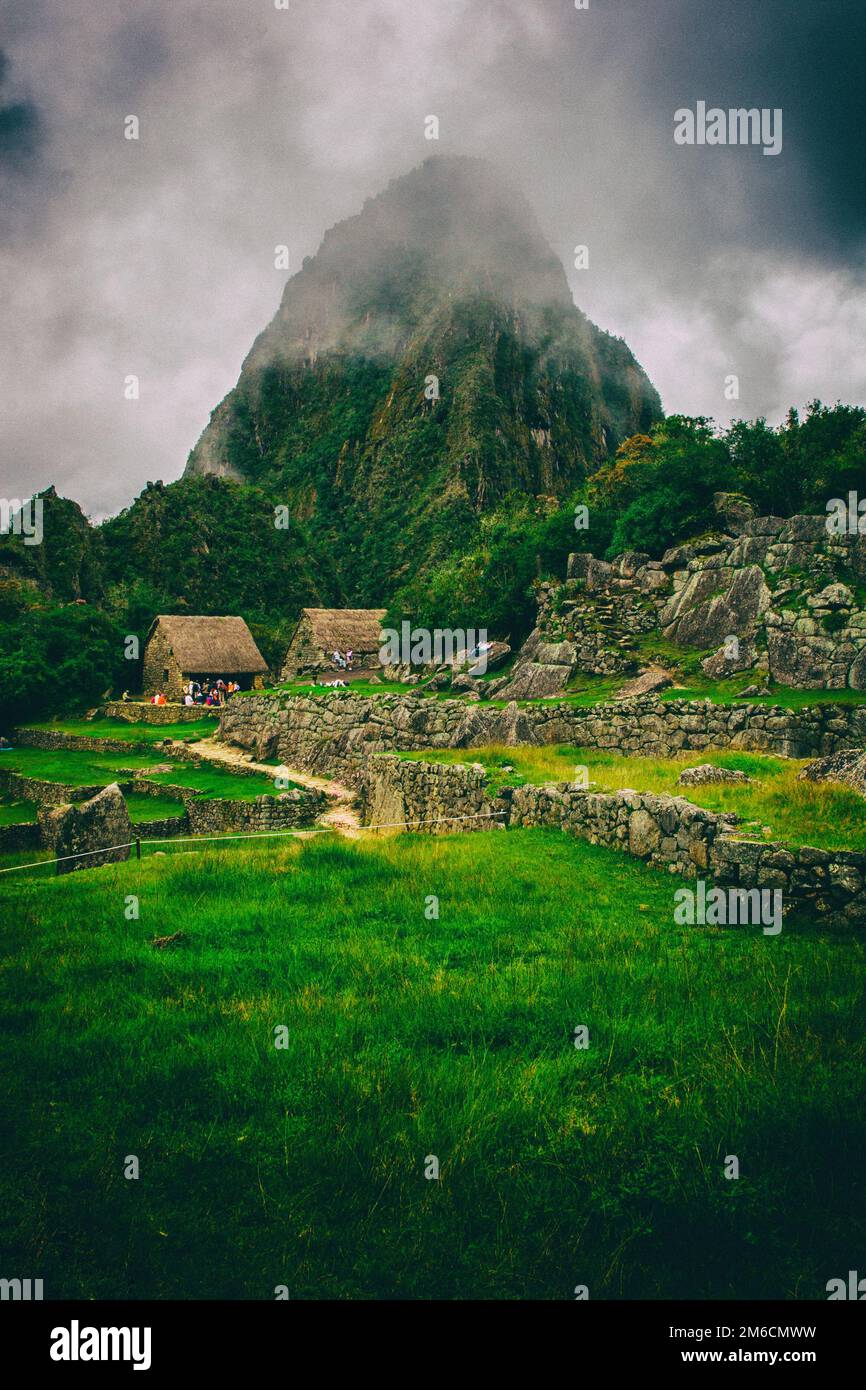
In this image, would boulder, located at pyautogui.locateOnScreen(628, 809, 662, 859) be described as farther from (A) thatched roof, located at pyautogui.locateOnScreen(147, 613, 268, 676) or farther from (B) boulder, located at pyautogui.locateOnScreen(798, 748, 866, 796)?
(A) thatched roof, located at pyautogui.locateOnScreen(147, 613, 268, 676)

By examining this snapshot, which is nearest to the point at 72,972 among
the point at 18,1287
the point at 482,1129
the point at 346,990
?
the point at 346,990

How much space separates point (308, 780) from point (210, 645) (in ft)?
87.2

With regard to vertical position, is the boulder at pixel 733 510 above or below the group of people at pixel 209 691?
above

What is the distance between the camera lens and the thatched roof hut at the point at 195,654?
46.1m

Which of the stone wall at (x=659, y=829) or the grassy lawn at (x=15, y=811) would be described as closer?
the stone wall at (x=659, y=829)

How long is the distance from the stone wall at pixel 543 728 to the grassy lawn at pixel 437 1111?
1032 centimetres


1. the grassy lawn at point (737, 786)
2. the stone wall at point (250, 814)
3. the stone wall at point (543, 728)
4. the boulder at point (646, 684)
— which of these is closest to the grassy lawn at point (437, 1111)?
the grassy lawn at point (737, 786)

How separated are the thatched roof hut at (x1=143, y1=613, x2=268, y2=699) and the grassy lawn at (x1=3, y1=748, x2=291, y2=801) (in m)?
12.2

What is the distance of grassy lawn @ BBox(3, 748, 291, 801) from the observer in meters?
22.1

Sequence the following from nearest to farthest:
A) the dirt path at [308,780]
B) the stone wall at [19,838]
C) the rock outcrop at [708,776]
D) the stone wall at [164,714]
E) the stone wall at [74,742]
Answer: the rock outcrop at [708,776], the stone wall at [19,838], the dirt path at [308,780], the stone wall at [74,742], the stone wall at [164,714]

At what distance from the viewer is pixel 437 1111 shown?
13.5 ft

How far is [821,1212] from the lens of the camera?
11.1ft

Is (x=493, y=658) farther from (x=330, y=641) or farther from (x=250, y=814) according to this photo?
(x=330, y=641)

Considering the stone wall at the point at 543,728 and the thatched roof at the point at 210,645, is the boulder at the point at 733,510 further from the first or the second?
the thatched roof at the point at 210,645
